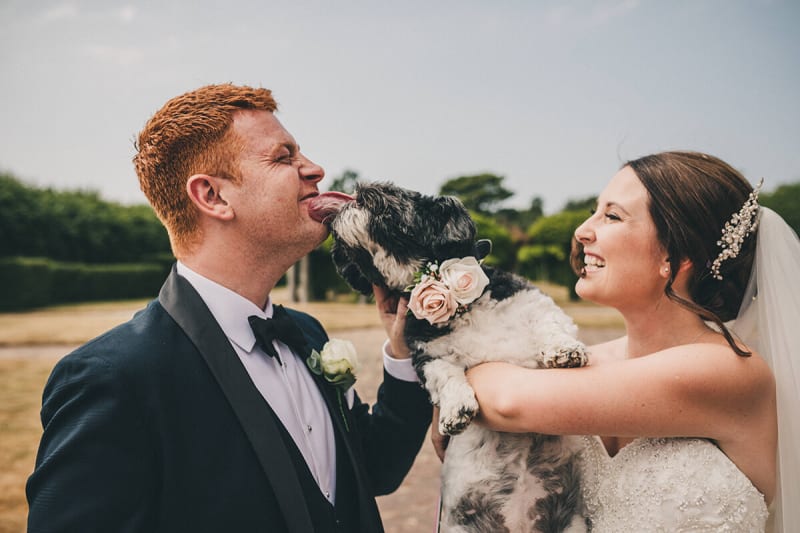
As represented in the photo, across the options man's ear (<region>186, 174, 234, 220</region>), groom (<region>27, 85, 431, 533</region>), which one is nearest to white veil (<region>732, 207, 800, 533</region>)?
groom (<region>27, 85, 431, 533</region>)

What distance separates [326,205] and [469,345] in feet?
3.54

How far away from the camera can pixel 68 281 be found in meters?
32.3

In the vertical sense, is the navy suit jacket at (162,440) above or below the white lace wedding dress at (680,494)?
above

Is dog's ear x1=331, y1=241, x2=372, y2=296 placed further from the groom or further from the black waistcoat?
the black waistcoat

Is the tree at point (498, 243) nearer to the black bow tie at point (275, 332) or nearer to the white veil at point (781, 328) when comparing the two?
the white veil at point (781, 328)

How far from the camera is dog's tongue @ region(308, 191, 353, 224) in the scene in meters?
2.73

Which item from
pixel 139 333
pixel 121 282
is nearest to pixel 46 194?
pixel 121 282

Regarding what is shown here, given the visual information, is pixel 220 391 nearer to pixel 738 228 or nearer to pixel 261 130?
pixel 261 130

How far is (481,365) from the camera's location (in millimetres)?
2602

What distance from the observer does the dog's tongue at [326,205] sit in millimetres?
2734

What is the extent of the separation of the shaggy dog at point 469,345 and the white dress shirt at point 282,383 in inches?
22.1

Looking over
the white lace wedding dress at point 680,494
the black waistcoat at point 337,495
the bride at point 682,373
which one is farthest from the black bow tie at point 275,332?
the white lace wedding dress at point 680,494

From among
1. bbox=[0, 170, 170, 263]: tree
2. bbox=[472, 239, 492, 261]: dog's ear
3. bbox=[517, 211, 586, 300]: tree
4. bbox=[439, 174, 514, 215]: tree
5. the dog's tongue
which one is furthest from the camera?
bbox=[439, 174, 514, 215]: tree

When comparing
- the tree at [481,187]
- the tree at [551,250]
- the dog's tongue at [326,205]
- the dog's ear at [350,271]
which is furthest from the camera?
the tree at [481,187]
